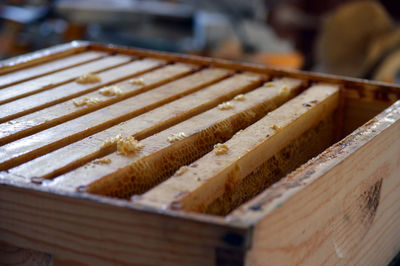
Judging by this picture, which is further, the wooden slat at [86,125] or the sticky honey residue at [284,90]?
the sticky honey residue at [284,90]

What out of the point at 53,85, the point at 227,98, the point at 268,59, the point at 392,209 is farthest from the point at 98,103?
the point at 268,59

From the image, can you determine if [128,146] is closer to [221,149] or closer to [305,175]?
[221,149]

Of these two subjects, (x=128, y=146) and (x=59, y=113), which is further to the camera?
(x=59, y=113)

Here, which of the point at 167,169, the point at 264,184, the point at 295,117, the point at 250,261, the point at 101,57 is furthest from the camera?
the point at 101,57

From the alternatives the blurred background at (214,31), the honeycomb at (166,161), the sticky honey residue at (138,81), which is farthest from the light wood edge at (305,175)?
the blurred background at (214,31)

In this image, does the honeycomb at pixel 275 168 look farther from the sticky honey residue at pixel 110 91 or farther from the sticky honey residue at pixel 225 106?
the sticky honey residue at pixel 110 91

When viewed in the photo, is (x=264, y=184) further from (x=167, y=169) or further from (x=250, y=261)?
(x=250, y=261)

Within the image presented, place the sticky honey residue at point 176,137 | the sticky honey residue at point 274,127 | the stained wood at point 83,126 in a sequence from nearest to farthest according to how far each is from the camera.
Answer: the stained wood at point 83,126 → the sticky honey residue at point 176,137 → the sticky honey residue at point 274,127

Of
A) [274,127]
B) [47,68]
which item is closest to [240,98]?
[274,127]
